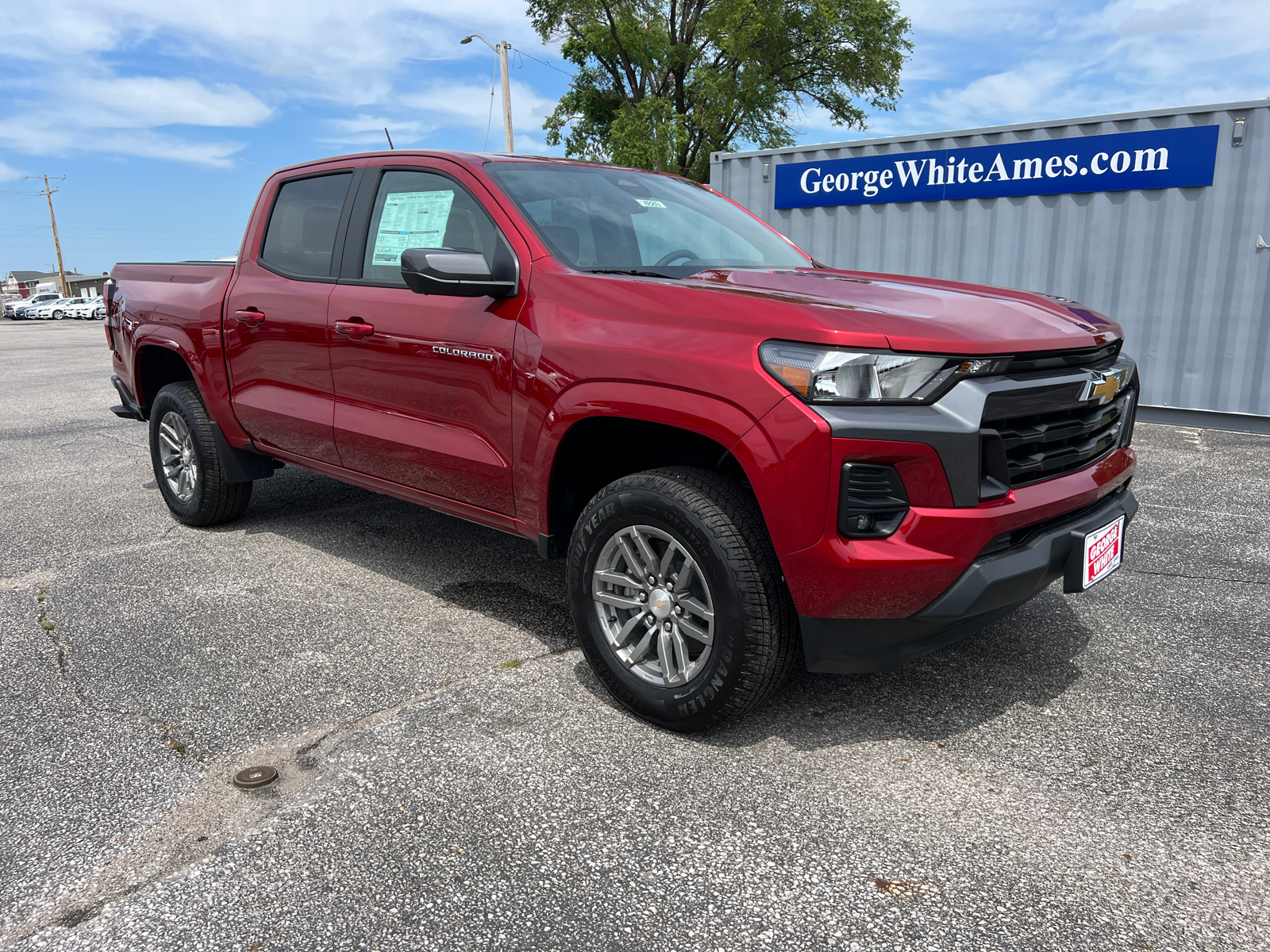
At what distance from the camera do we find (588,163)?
385 centimetres

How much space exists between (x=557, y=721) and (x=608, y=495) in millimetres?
753

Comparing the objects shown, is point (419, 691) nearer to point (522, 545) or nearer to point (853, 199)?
point (522, 545)

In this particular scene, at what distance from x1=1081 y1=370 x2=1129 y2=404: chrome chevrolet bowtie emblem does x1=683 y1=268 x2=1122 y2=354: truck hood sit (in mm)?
102

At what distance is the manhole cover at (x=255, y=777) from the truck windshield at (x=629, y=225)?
6.03 ft

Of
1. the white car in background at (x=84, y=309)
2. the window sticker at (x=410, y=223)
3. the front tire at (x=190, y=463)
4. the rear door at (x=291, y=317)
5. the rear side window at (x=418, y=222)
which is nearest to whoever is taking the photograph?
Result: the rear side window at (x=418, y=222)

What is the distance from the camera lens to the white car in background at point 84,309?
180 feet

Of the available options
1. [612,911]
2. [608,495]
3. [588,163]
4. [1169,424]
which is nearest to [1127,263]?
[1169,424]

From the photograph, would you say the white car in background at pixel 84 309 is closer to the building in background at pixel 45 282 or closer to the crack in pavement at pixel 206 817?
the building in background at pixel 45 282

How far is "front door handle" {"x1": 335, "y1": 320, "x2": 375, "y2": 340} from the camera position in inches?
144

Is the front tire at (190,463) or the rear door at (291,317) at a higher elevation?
the rear door at (291,317)

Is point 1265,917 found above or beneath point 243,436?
beneath

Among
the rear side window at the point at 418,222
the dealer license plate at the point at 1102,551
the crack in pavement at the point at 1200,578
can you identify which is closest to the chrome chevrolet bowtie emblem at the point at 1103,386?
the dealer license plate at the point at 1102,551

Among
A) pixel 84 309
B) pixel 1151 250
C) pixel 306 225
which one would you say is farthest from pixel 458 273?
pixel 84 309

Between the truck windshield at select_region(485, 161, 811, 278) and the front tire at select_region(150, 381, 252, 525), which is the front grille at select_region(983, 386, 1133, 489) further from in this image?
the front tire at select_region(150, 381, 252, 525)
